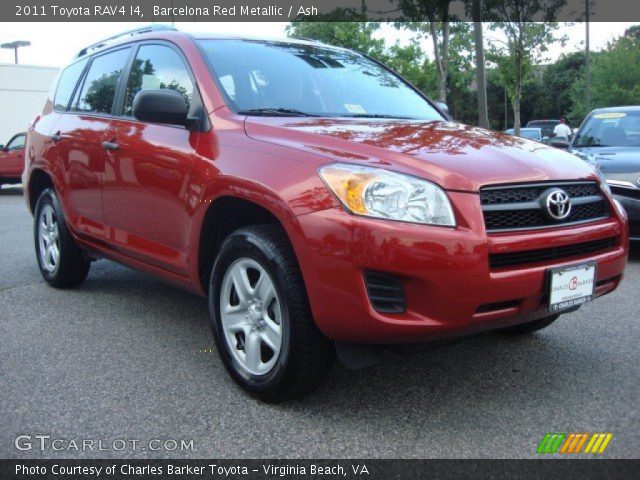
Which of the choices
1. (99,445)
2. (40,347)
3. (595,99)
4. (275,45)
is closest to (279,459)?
(99,445)

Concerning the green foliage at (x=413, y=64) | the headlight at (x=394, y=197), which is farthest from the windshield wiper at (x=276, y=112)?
the green foliage at (x=413, y=64)

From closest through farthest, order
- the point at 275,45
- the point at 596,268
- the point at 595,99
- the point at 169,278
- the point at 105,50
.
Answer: the point at 596,268 < the point at 169,278 < the point at 275,45 < the point at 105,50 < the point at 595,99

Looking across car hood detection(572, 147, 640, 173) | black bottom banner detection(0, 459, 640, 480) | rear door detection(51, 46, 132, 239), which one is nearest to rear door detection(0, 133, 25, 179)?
rear door detection(51, 46, 132, 239)

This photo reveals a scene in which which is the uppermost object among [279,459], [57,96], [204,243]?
[57,96]

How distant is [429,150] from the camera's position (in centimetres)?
277

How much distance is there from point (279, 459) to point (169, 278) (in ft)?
4.87

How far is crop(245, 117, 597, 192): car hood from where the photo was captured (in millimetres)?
2590

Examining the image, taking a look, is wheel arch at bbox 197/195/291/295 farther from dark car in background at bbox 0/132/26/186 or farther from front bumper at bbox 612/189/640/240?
dark car in background at bbox 0/132/26/186

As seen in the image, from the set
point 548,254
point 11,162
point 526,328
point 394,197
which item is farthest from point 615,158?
point 11,162

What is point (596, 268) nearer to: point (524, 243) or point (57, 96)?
point (524, 243)

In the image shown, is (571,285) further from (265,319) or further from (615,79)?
(615,79)

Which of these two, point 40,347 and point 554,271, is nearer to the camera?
point 554,271

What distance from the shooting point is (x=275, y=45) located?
12.9ft

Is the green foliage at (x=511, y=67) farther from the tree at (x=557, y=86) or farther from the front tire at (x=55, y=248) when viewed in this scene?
the front tire at (x=55, y=248)
